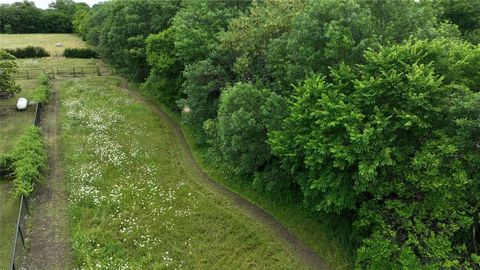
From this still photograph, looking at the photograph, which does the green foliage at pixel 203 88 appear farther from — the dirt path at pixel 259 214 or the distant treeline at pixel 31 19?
the distant treeline at pixel 31 19

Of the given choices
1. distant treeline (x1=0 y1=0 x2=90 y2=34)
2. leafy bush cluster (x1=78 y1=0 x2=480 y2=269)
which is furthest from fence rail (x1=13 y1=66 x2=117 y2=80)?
distant treeline (x1=0 y1=0 x2=90 y2=34)

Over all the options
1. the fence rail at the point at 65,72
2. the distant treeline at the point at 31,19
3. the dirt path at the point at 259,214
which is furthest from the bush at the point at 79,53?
the dirt path at the point at 259,214

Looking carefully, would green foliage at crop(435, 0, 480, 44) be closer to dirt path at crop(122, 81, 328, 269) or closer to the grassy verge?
the grassy verge

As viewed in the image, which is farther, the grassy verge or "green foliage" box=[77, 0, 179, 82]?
"green foliage" box=[77, 0, 179, 82]

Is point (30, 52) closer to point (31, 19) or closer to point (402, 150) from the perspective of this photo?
point (31, 19)

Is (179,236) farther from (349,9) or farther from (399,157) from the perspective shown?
(349,9)

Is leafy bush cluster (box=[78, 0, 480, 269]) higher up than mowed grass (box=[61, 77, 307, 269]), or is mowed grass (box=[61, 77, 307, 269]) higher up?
leafy bush cluster (box=[78, 0, 480, 269])
